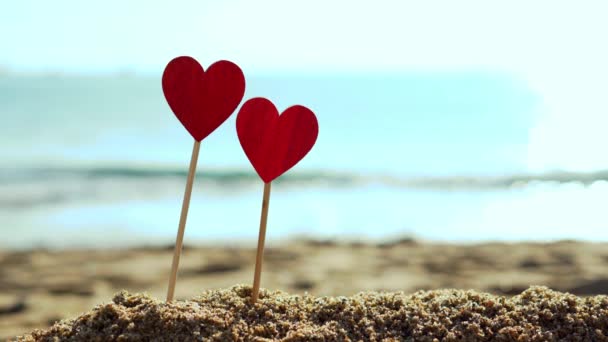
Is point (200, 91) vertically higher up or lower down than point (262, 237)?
higher up

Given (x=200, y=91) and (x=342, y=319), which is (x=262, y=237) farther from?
(x=200, y=91)

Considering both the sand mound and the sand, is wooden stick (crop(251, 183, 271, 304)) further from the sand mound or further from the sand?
the sand

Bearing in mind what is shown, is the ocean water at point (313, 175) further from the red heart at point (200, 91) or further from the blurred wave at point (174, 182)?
the red heart at point (200, 91)

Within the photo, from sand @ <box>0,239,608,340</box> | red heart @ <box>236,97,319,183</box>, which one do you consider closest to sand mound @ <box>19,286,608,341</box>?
red heart @ <box>236,97,319,183</box>

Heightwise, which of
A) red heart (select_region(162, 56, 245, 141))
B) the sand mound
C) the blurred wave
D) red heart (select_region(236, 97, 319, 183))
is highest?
the blurred wave

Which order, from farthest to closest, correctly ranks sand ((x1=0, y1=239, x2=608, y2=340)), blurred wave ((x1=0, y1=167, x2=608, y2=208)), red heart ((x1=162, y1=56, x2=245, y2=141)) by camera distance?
blurred wave ((x1=0, y1=167, x2=608, y2=208)) < sand ((x1=0, y1=239, x2=608, y2=340)) < red heart ((x1=162, y1=56, x2=245, y2=141))

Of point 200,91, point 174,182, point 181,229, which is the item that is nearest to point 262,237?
point 181,229
